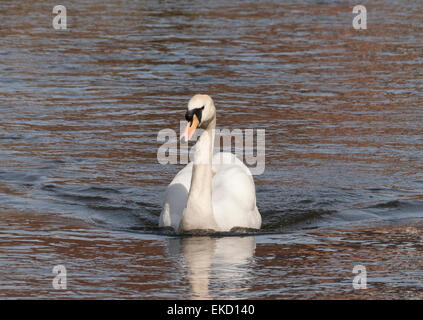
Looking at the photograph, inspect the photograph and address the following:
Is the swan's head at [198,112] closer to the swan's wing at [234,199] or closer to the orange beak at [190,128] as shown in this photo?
the orange beak at [190,128]

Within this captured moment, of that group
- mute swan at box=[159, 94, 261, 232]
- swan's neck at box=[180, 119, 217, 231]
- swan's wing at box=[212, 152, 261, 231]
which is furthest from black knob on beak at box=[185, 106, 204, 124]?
swan's wing at box=[212, 152, 261, 231]

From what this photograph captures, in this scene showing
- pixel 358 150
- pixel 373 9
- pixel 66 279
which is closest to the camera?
pixel 66 279

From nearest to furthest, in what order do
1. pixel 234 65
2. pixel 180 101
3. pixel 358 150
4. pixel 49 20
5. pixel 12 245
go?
1. pixel 12 245
2. pixel 358 150
3. pixel 180 101
4. pixel 234 65
5. pixel 49 20

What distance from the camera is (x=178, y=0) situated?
28.2 meters

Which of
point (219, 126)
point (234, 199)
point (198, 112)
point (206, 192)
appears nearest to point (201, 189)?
point (206, 192)

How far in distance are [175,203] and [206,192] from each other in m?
0.68

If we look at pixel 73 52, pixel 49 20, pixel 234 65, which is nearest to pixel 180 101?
pixel 234 65

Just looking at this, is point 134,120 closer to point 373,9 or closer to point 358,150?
point 358,150

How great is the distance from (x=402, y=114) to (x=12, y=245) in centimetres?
790

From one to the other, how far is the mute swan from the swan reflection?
0.22 meters

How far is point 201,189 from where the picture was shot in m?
9.58

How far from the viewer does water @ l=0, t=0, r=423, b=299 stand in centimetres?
842

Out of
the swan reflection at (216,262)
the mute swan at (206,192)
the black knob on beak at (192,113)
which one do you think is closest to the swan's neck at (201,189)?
the mute swan at (206,192)

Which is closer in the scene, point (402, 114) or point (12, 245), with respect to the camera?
point (12, 245)
